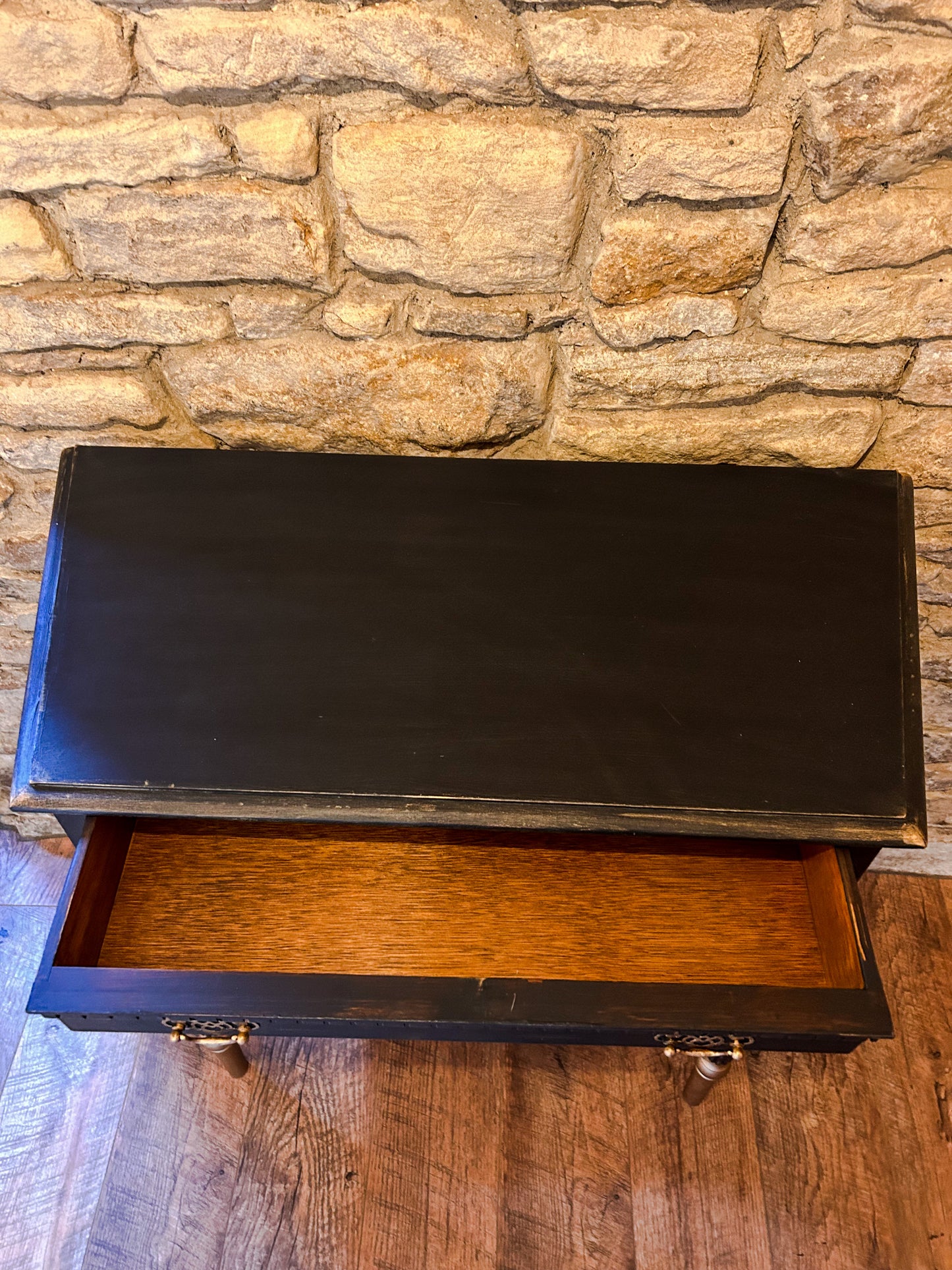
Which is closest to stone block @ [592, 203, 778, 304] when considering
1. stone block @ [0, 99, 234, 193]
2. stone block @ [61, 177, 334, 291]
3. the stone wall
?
the stone wall

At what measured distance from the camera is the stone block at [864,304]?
101cm

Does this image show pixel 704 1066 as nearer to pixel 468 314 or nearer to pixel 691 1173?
pixel 691 1173

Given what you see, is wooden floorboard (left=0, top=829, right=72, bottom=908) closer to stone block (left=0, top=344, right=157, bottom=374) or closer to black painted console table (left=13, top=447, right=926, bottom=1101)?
black painted console table (left=13, top=447, right=926, bottom=1101)

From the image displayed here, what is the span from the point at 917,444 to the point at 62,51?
1.12 meters

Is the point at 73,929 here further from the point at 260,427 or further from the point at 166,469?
the point at 260,427

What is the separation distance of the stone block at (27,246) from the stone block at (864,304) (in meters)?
0.86

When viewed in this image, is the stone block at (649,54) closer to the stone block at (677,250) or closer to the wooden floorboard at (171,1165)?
the stone block at (677,250)

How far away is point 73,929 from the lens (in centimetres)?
99

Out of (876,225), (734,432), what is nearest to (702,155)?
(876,225)

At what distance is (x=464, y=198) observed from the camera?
96 centimetres

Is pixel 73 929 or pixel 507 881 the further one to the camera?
pixel 507 881

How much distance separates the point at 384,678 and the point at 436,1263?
0.93 m

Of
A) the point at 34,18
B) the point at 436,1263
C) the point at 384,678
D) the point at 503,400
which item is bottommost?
the point at 436,1263

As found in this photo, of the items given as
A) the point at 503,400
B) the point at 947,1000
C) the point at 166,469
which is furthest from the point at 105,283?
the point at 947,1000
